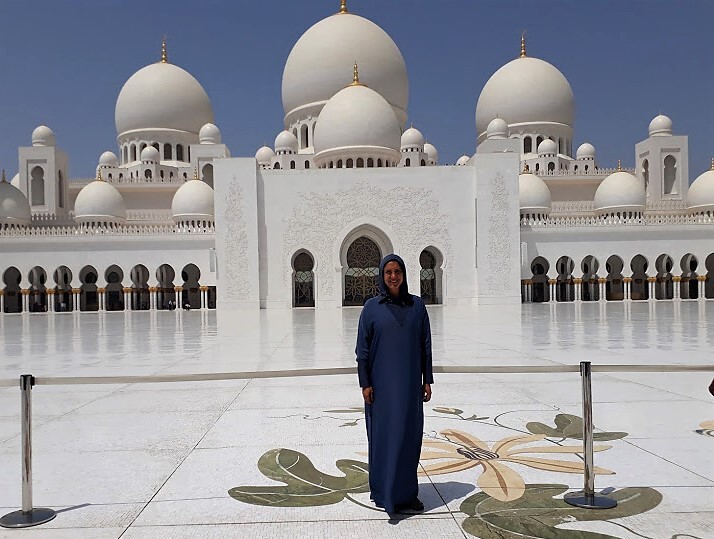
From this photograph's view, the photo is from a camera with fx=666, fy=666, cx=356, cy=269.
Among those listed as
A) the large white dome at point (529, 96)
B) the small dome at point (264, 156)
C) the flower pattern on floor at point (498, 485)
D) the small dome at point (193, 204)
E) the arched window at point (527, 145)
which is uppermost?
the large white dome at point (529, 96)

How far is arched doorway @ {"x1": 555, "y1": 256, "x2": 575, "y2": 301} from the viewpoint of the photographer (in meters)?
22.0

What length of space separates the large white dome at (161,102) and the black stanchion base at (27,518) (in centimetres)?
2703

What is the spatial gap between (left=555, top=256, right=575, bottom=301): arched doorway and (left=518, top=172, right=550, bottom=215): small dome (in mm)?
1859

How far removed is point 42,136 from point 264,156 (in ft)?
27.9

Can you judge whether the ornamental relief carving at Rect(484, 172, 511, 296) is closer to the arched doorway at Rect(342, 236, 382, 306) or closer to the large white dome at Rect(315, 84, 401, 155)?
the arched doorway at Rect(342, 236, 382, 306)

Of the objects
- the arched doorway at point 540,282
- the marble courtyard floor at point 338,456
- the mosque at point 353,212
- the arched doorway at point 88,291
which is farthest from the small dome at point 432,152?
the marble courtyard floor at point 338,456

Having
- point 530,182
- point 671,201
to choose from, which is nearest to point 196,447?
point 530,182

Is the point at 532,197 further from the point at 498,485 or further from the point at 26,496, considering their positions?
the point at 26,496

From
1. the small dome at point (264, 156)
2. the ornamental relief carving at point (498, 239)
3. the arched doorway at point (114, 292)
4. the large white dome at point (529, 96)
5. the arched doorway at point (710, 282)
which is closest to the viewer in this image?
the ornamental relief carving at point (498, 239)

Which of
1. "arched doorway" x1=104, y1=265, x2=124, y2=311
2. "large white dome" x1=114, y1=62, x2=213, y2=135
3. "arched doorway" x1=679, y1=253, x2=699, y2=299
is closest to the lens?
"arched doorway" x1=679, y1=253, x2=699, y2=299

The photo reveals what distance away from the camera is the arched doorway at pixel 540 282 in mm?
23031

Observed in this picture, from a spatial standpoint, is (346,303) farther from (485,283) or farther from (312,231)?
(485,283)

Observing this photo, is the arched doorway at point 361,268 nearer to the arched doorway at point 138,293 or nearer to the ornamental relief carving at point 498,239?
the ornamental relief carving at point 498,239

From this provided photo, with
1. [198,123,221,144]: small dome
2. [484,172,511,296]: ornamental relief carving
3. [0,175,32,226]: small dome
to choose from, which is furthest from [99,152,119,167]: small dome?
[484,172,511,296]: ornamental relief carving
